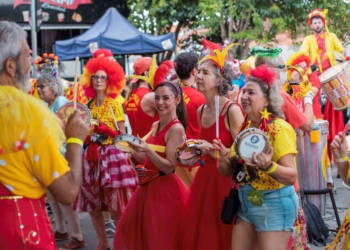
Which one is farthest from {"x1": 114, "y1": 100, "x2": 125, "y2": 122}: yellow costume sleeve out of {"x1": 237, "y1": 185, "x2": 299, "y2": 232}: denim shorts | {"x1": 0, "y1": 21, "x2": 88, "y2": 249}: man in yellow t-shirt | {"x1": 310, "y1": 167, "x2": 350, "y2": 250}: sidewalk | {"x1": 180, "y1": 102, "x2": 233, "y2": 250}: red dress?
{"x1": 0, "y1": 21, "x2": 88, "y2": 249}: man in yellow t-shirt

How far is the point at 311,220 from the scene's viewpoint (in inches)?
258

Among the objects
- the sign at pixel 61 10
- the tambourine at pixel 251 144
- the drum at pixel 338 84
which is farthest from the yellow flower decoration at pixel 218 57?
the sign at pixel 61 10

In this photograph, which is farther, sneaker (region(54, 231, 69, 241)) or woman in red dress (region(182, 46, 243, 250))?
sneaker (region(54, 231, 69, 241))

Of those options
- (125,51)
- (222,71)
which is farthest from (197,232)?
(125,51)

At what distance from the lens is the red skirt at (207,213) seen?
4645mm

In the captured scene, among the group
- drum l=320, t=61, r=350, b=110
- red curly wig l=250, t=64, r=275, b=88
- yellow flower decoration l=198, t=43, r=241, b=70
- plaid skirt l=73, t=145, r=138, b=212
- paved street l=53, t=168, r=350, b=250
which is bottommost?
paved street l=53, t=168, r=350, b=250

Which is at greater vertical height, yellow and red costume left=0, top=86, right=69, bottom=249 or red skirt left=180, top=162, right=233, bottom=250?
yellow and red costume left=0, top=86, right=69, bottom=249

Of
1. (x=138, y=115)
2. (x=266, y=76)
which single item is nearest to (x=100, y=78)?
(x=138, y=115)

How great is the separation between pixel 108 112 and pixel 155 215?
1974mm

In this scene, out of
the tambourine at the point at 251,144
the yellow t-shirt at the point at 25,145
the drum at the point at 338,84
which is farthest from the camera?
the drum at the point at 338,84

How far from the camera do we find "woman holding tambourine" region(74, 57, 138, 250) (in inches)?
253

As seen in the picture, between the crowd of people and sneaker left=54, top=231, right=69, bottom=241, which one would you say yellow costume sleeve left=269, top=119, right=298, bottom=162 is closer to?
the crowd of people

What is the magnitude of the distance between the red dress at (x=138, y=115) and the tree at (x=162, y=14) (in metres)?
11.4

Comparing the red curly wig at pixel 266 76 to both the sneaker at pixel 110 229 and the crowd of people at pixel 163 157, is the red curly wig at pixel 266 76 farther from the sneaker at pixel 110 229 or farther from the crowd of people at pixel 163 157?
the sneaker at pixel 110 229
